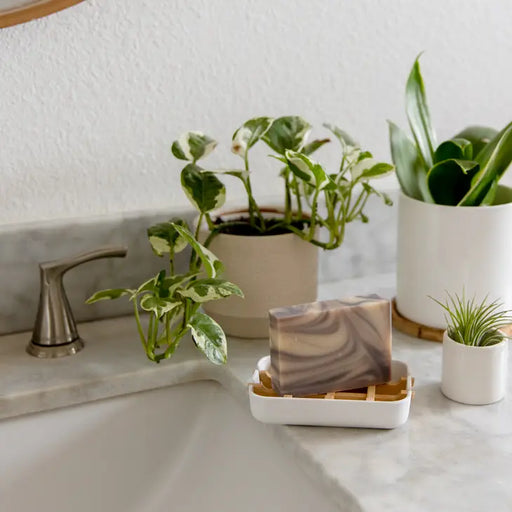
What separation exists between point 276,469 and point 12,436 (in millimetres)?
268

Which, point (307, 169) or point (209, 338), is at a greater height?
point (307, 169)

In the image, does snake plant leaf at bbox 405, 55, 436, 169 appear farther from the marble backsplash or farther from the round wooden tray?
the marble backsplash

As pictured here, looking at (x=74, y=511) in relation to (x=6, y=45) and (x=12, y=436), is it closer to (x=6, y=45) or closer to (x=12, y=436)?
(x=12, y=436)

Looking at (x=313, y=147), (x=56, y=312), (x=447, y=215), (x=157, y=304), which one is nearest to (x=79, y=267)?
(x=56, y=312)

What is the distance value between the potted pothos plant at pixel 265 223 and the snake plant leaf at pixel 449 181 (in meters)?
0.06

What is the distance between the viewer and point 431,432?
78 centimetres

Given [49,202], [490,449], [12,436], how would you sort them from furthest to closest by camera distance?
[49,202]
[12,436]
[490,449]

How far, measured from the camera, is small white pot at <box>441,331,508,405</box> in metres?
0.81

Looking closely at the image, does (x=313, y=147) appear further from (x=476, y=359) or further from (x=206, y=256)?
(x=476, y=359)

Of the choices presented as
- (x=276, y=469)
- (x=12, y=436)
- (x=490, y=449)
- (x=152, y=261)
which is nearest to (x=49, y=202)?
(x=152, y=261)

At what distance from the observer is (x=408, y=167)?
98cm

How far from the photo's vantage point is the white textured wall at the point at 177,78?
95 centimetres

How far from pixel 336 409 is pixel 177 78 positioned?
0.43 metres

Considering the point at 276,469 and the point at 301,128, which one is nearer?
the point at 276,469
